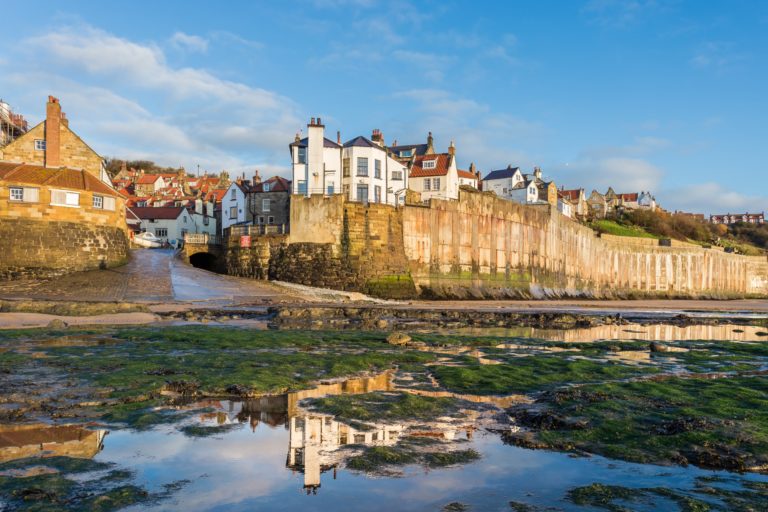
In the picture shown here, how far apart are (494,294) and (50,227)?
111ft

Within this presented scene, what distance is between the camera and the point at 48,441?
24.6 feet

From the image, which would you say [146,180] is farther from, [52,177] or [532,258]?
[532,258]

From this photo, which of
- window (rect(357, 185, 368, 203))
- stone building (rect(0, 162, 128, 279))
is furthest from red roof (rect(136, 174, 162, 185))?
stone building (rect(0, 162, 128, 279))

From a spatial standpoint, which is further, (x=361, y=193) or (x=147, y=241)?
(x=147, y=241)

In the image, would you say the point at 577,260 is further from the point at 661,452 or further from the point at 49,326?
the point at 661,452

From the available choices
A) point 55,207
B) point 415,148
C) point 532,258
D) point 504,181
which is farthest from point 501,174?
point 55,207

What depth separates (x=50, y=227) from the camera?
1483 inches

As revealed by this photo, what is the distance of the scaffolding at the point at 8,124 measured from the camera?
52656 mm

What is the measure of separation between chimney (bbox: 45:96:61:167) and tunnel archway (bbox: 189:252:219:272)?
1611 cm

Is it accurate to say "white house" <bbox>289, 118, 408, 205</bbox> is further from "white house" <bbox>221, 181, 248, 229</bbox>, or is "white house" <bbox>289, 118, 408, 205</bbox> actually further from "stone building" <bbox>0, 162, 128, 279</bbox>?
"stone building" <bbox>0, 162, 128, 279</bbox>

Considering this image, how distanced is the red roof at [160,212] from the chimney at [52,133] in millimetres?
36692

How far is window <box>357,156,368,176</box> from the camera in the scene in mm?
51828

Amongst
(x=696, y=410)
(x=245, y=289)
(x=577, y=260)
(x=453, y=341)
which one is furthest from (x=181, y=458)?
(x=577, y=260)

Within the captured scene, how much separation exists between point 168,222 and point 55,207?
132 ft
